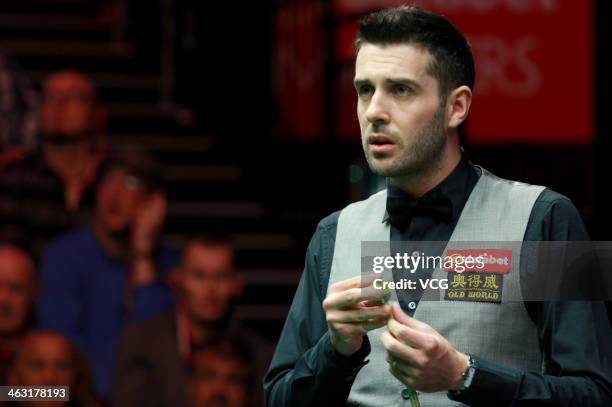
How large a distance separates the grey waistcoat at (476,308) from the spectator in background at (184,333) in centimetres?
298

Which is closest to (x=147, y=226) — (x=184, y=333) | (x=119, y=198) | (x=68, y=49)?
(x=119, y=198)

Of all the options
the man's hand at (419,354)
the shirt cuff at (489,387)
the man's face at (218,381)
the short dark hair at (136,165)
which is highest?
the man's hand at (419,354)

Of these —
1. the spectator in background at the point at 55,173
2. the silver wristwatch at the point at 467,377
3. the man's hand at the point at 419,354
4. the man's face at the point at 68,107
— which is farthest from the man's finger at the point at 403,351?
the man's face at the point at 68,107

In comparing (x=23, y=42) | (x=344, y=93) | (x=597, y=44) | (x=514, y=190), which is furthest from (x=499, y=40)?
(x=514, y=190)

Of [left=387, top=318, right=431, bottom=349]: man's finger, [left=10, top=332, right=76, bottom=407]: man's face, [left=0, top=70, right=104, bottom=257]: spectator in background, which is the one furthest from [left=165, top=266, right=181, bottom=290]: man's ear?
[left=387, top=318, right=431, bottom=349]: man's finger

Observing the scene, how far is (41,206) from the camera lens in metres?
5.84

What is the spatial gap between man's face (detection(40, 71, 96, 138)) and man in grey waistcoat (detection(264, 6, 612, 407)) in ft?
12.4

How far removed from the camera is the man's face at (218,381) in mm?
5238

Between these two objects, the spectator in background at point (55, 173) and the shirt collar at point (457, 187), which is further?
the spectator in background at point (55, 173)

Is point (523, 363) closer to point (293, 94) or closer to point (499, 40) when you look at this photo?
point (499, 40)

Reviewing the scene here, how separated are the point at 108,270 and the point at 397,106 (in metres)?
Answer: 3.49

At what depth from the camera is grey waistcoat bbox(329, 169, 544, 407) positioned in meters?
2.17

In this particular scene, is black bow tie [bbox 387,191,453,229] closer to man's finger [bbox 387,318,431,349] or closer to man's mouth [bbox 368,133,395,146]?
man's mouth [bbox 368,133,395,146]

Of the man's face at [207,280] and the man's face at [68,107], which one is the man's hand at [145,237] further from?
the man's face at [68,107]
